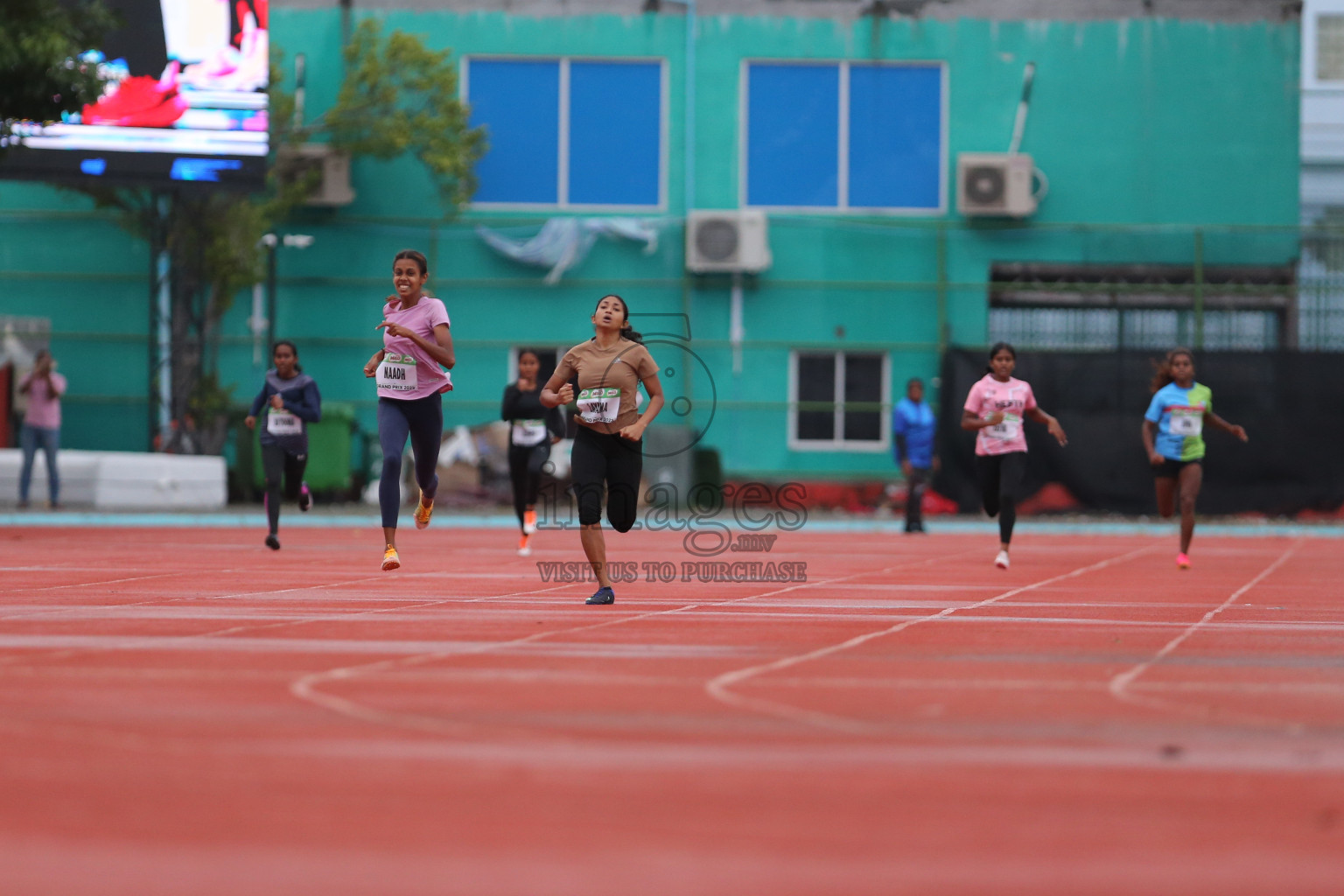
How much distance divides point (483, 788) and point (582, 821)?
0.47 meters

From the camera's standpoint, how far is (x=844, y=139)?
29031 mm

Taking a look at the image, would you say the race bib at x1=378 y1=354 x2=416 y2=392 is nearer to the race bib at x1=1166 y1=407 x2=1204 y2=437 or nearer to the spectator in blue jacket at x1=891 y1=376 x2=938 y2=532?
the race bib at x1=1166 y1=407 x2=1204 y2=437

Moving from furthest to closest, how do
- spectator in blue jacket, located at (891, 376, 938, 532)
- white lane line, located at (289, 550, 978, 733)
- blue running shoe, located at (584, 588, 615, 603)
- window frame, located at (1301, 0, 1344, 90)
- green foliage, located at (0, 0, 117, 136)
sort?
1. window frame, located at (1301, 0, 1344, 90)
2. spectator in blue jacket, located at (891, 376, 938, 532)
3. green foliage, located at (0, 0, 117, 136)
4. blue running shoe, located at (584, 588, 615, 603)
5. white lane line, located at (289, 550, 978, 733)

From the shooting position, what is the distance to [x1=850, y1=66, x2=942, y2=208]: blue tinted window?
2911cm

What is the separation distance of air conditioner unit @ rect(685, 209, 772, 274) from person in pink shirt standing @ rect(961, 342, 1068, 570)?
13.1 m

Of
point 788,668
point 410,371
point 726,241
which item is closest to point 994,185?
point 726,241

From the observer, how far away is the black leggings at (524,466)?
611 inches

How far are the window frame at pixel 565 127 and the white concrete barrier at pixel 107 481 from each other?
23.6ft

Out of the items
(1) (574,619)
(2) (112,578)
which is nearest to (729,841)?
(1) (574,619)

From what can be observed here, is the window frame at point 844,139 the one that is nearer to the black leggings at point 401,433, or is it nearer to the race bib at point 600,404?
the black leggings at point 401,433

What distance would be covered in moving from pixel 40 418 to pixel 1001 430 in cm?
1416

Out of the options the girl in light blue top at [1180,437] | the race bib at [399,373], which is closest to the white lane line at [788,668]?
the race bib at [399,373]

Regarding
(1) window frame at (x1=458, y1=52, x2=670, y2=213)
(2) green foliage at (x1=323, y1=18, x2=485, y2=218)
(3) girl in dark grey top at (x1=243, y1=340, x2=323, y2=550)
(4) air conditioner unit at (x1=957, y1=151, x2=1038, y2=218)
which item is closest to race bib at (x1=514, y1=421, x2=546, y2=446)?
(3) girl in dark grey top at (x1=243, y1=340, x2=323, y2=550)

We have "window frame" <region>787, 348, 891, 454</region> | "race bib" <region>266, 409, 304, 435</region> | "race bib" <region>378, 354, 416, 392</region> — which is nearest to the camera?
"race bib" <region>378, 354, 416, 392</region>
